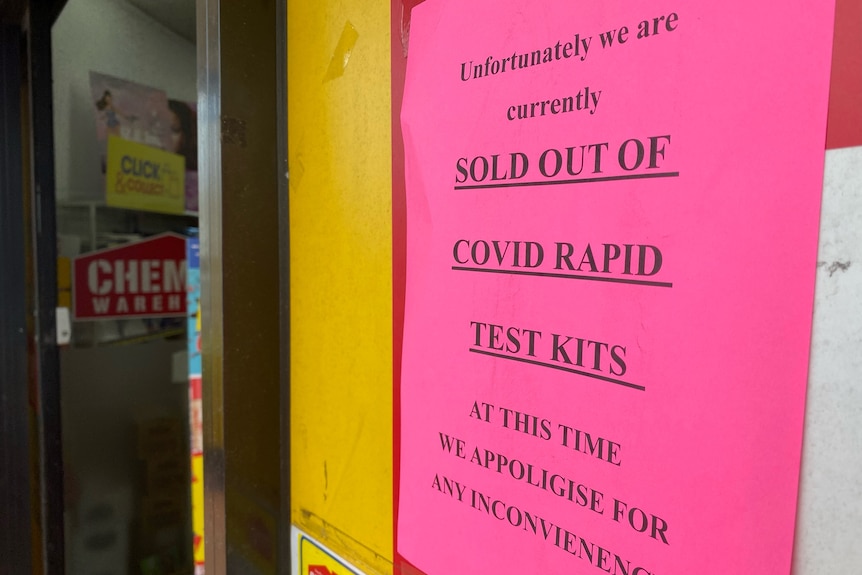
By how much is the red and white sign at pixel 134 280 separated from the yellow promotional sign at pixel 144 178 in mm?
128

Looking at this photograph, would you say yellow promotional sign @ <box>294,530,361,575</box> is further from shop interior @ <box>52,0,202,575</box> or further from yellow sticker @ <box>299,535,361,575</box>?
shop interior @ <box>52,0,202,575</box>

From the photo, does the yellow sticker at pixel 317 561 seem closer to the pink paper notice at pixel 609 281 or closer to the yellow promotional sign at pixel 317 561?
the yellow promotional sign at pixel 317 561

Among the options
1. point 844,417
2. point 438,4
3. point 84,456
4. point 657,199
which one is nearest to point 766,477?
point 844,417

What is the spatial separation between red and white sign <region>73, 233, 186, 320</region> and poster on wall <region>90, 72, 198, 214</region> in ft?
0.51

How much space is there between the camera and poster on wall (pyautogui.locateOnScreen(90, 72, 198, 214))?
1821 millimetres

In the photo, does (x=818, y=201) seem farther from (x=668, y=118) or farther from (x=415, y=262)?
(x=415, y=262)

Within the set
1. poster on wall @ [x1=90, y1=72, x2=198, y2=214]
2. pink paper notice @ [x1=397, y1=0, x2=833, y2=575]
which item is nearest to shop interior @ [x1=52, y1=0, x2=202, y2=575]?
poster on wall @ [x1=90, y1=72, x2=198, y2=214]

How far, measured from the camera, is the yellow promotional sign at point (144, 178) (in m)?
1.85

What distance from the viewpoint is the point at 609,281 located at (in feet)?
1.06

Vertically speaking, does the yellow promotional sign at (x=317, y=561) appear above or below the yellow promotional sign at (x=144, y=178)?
below

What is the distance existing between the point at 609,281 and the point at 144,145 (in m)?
2.03

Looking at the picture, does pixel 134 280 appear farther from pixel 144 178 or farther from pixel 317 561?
A: pixel 317 561

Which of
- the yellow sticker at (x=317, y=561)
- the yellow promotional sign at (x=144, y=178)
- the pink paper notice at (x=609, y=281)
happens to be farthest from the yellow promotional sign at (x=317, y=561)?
the yellow promotional sign at (x=144, y=178)

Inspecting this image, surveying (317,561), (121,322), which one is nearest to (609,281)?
(317,561)
